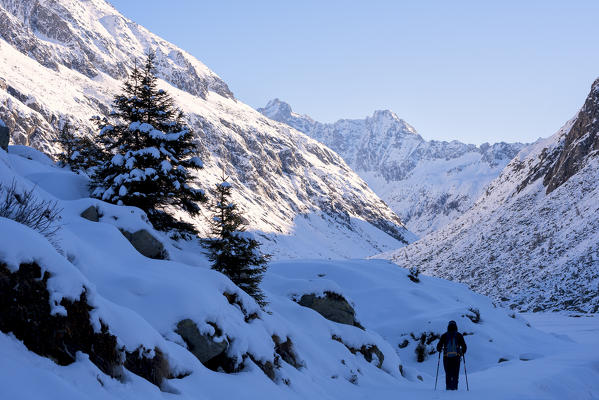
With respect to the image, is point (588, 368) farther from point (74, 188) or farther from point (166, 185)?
point (74, 188)

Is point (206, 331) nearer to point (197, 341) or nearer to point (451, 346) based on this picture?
point (197, 341)

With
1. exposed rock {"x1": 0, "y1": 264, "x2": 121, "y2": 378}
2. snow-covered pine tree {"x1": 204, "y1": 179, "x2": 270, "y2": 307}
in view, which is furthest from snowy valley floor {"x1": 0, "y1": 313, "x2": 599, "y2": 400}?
snow-covered pine tree {"x1": 204, "y1": 179, "x2": 270, "y2": 307}

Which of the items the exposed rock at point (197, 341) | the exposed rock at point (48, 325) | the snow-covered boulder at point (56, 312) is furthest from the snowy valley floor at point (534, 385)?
the exposed rock at point (48, 325)

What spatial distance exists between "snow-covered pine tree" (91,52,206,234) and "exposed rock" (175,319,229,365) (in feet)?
28.5

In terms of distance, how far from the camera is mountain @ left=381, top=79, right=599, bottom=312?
130ft

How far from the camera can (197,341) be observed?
308 inches

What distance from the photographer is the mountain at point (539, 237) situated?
39562 mm

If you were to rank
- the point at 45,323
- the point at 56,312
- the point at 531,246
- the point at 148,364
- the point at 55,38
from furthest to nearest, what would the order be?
the point at 55,38
the point at 531,246
the point at 148,364
the point at 56,312
the point at 45,323

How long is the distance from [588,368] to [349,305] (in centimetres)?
746

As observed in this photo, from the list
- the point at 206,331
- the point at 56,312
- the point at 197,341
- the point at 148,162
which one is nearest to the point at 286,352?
the point at 206,331

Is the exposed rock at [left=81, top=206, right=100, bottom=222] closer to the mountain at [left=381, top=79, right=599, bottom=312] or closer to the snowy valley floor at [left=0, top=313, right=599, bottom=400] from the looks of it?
the snowy valley floor at [left=0, top=313, right=599, bottom=400]

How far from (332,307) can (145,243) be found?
691cm

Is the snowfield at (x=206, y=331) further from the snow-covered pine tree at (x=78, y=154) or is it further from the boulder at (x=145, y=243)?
the snow-covered pine tree at (x=78, y=154)

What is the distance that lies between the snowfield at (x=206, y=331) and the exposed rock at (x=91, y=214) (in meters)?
0.18
